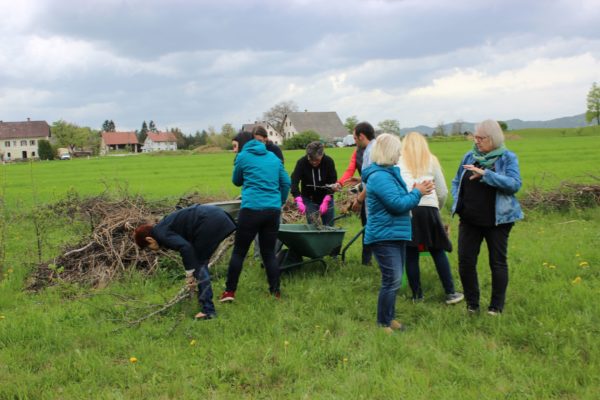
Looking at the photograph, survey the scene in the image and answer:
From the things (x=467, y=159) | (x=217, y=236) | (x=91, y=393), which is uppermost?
(x=467, y=159)

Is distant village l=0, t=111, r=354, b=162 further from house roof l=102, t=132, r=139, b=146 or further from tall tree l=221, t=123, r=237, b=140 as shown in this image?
house roof l=102, t=132, r=139, b=146

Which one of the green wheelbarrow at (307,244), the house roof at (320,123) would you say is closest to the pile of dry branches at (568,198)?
the green wheelbarrow at (307,244)

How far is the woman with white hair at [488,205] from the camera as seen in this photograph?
13.6 ft

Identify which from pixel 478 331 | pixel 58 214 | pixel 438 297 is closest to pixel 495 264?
pixel 478 331

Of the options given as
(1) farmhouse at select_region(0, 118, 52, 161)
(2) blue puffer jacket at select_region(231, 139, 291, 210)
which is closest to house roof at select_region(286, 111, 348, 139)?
(1) farmhouse at select_region(0, 118, 52, 161)

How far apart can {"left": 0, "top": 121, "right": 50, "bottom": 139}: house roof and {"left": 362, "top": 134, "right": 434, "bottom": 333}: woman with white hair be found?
9333 cm

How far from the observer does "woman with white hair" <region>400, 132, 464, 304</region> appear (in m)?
4.64

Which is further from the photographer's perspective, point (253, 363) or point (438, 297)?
point (438, 297)

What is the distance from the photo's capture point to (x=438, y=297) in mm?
5125

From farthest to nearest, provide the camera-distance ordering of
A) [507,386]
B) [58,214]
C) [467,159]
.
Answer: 1. [58,214]
2. [467,159]
3. [507,386]

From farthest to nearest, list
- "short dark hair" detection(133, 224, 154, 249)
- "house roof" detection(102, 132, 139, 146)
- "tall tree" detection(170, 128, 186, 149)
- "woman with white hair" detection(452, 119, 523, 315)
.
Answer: "house roof" detection(102, 132, 139, 146) → "tall tree" detection(170, 128, 186, 149) → "short dark hair" detection(133, 224, 154, 249) → "woman with white hair" detection(452, 119, 523, 315)

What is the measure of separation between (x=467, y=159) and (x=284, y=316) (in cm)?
225

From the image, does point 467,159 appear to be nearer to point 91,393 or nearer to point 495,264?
point 495,264

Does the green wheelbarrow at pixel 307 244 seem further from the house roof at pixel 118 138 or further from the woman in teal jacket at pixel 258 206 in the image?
the house roof at pixel 118 138
